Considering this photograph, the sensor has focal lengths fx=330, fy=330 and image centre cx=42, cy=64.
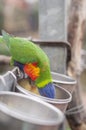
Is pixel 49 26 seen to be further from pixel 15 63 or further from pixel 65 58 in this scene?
pixel 15 63

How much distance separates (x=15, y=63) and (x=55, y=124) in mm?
532

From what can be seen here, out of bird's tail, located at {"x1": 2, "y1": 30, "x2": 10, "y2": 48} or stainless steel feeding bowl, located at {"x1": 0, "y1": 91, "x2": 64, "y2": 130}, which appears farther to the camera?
bird's tail, located at {"x1": 2, "y1": 30, "x2": 10, "y2": 48}

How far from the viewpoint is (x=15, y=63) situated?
0.98 m

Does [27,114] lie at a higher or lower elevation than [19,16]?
higher

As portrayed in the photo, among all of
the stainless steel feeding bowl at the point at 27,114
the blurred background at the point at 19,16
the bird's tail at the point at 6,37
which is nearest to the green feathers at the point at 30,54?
the bird's tail at the point at 6,37

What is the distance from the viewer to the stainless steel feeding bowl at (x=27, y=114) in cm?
46

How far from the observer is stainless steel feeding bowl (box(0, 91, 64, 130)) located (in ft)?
1.52

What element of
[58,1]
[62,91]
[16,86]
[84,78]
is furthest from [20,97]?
[84,78]

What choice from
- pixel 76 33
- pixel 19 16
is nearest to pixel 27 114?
pixel 76 33

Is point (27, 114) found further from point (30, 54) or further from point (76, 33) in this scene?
point (76, 33)

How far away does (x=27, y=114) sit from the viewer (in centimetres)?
55

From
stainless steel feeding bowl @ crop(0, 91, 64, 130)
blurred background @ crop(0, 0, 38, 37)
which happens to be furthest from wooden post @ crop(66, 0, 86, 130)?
blurred background @ crop(0, 0, 38, 37)

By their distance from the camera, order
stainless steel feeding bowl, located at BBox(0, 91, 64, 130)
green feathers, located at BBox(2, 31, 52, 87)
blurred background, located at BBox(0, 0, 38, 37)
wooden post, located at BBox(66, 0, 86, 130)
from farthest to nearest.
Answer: blurred background, located at BBox(0, 0, 38, 37), wooden post, located at BBox(66, 0, 86, 130), green feathers, located at BBox(2, 31, 52, 87), stainless steel feeding bowl, located at BBox(0, 91, 64, 130)

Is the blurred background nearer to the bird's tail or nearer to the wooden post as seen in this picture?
the wooden post
